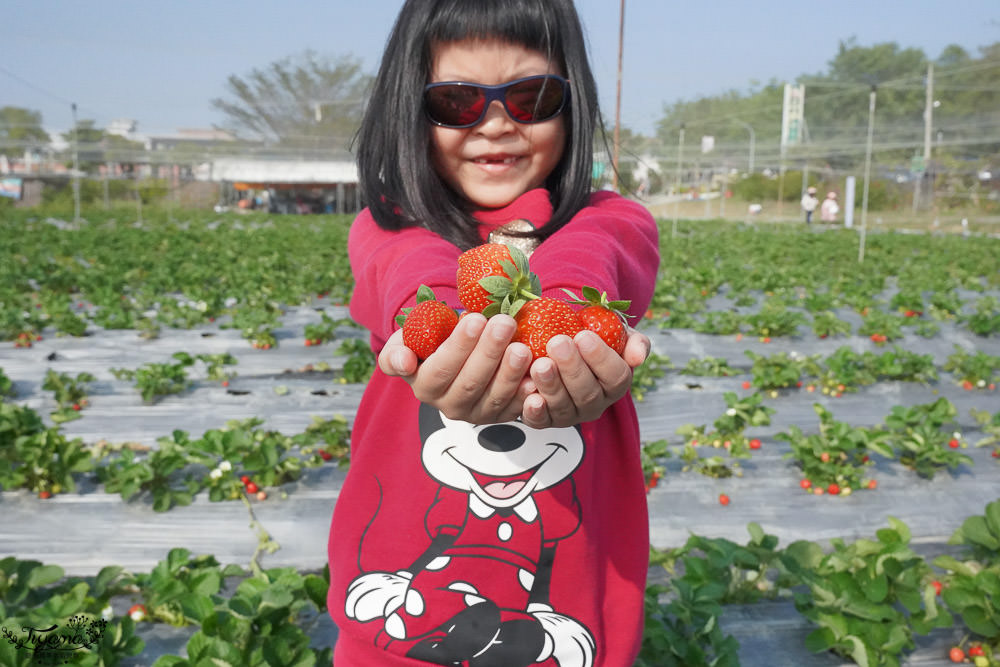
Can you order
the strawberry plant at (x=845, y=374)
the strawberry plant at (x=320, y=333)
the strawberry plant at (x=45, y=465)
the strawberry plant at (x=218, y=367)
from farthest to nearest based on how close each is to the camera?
the strawberry plant at (x=320, y=333) < the strawberry plant at (x=218, y=367) < the strawberry plant at (x=845, y=374) < the strawberry plant at (x=45, y=465)

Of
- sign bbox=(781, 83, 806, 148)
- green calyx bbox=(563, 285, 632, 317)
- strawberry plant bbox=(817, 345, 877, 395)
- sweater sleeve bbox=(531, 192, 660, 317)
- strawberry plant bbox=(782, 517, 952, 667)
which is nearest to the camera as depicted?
green calyx bbox=(563, 285, 632, 317)

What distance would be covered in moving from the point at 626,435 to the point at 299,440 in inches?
96.7

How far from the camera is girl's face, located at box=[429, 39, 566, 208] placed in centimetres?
129

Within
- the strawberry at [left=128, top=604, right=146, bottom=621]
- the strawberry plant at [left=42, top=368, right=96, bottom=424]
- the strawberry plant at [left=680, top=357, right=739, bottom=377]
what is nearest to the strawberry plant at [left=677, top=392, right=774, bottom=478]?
the strawberry plant at [left=680, top=357, right=739, bottom=377]

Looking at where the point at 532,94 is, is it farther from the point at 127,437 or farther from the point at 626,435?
the point at 127,437

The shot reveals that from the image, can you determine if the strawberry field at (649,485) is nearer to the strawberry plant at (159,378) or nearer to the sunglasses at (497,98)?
the strawberry plant at (159,378)

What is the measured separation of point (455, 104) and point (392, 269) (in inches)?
12.6

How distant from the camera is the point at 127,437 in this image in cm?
389

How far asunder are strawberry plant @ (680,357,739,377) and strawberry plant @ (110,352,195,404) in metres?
2.98

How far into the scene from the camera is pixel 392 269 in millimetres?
1178

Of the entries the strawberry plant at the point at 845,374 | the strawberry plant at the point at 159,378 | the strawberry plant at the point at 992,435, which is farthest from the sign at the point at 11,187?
the strawberry plant at the point at 992,435

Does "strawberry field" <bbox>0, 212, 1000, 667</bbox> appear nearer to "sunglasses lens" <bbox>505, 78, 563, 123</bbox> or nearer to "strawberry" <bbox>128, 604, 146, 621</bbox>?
"strawberry" <bbox>128, 604, 146, 621</bbox>

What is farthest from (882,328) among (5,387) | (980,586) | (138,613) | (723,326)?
(5,387)

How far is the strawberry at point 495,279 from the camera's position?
36.5 inches
